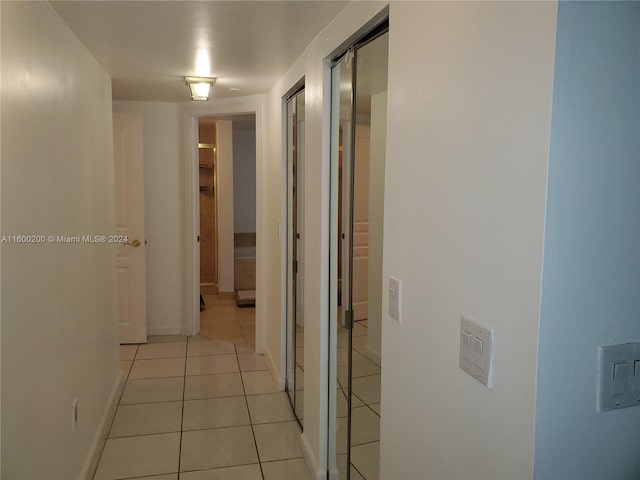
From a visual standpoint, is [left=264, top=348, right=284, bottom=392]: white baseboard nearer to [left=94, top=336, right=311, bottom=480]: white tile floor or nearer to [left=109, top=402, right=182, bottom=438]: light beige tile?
[left=94, top=336, right=311, bottom=480]: white tile floor

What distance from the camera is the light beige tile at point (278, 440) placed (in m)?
2.96

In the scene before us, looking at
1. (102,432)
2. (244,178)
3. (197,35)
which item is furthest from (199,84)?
(244,178)

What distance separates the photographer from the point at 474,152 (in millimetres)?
1198

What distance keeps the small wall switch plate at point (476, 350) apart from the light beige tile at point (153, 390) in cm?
291

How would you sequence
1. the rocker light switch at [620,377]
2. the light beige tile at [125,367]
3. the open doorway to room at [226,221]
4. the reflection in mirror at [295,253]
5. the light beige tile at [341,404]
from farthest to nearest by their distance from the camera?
the open doorway to room at [226,221] < the light beige tile at [125,367] < the reflection in mirror at [295,253] < the light beige tile at [341,404] < the rocker light switch at [620,377]

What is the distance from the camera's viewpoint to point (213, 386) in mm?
3916

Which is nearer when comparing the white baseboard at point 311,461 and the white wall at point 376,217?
the white wall at point 376,217

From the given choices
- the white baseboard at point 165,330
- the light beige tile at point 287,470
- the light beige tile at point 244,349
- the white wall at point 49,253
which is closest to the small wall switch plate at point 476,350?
the white wall at point 49,253

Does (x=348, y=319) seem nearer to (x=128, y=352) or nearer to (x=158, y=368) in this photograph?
(x=158, y=368)

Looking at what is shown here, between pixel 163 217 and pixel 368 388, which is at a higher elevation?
pixel 163 217

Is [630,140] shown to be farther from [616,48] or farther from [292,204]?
[292,204]

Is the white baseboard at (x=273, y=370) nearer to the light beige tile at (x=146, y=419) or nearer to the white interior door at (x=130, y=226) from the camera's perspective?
the light beige tile at (x=146, y=419)

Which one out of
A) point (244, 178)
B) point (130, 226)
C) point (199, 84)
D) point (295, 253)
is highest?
point (199, 84)

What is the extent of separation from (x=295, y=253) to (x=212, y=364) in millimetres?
1424
